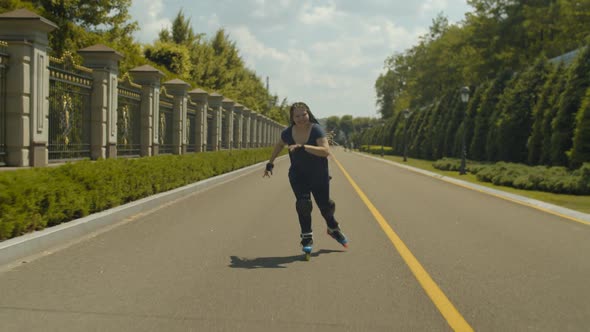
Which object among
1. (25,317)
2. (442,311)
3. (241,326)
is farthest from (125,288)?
(442,311)

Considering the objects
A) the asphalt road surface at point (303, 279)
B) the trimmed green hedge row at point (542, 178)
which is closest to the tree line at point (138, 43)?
the asphalt road surface at point (303, 279)

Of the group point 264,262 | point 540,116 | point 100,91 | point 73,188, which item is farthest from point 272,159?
point 540,116

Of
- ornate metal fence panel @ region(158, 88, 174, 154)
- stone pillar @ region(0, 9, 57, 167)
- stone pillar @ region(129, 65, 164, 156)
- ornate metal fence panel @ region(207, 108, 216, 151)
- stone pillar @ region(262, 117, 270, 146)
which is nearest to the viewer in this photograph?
stone pillar @ region(0, 9, 57, 167)

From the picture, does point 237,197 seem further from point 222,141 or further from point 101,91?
point 222,141

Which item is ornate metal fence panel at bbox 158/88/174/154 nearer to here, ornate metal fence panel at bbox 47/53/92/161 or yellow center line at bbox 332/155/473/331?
ornate metal fence panel at bbox 47/53/92/161

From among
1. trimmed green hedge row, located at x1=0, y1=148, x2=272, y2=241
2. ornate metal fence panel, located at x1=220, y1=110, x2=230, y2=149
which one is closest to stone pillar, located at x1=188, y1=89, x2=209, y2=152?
ornate metal fence panel, located at x1=220, y1=110, x2=230, y2=149

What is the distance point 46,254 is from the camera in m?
6.73

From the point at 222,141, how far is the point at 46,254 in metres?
30.8

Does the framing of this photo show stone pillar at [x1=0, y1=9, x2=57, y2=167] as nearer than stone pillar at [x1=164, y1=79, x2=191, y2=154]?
Yes

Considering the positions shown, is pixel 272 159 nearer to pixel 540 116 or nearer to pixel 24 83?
pixel 24 83

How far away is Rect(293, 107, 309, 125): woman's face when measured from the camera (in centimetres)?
679

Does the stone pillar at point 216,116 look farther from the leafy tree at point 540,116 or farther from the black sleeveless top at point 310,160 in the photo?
the black sleeveless top at point 310,160

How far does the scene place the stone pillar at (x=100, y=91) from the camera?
49.8 ft

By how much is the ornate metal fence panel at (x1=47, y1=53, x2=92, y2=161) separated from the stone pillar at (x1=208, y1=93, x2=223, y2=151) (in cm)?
1776
